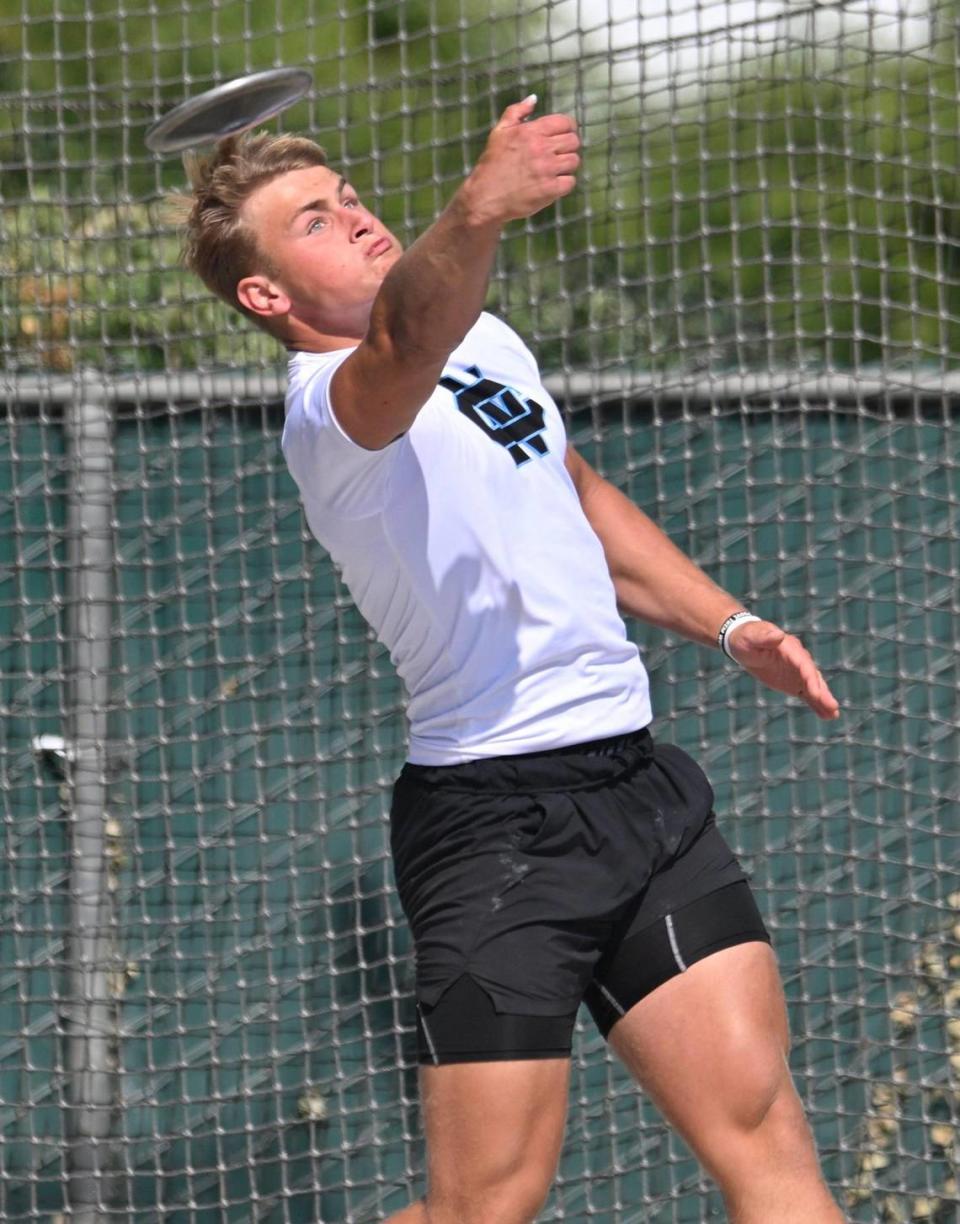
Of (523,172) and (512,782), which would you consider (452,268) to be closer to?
(523,172)

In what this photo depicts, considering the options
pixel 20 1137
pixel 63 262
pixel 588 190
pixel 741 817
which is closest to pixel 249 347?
pixel 63 262

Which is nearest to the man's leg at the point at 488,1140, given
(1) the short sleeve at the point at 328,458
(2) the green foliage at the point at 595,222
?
(1) the short sleeve at the point at 328,458

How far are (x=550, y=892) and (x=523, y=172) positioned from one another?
1015mm

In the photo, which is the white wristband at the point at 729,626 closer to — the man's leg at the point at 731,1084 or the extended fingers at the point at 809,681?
the extended fingers at the point at 809,681

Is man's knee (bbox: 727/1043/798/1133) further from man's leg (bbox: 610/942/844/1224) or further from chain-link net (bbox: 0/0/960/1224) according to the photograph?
chain-link net (bbox: 0/0/960/1224)

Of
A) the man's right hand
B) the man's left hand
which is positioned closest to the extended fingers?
the man's left hand

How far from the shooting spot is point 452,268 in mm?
2135

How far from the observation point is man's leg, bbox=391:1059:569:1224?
7.95ft

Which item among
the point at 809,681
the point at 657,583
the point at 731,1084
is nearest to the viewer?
the point at 731,1084

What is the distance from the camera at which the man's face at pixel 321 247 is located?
2682mm

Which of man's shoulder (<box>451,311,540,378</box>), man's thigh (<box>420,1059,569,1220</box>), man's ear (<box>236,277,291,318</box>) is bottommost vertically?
man's thigh (<box>420,1059,569,1220</box>)

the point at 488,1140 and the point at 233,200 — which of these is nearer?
the point at 488,1140

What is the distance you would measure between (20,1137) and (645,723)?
2.18 m

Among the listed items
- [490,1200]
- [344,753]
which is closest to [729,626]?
[490,1200]
